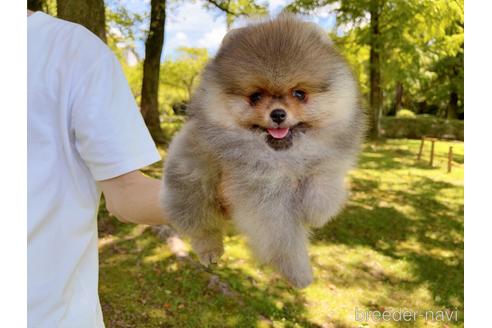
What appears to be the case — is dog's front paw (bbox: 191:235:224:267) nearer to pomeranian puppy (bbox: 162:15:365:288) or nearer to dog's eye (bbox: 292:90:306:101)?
pomeranian puppy (bbox: 162:15:365:288)

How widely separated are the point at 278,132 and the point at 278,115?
0.06m

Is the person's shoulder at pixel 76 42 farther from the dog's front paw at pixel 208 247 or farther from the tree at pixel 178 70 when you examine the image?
the tree at pixel 178 70

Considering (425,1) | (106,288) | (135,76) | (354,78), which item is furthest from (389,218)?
(135,76)

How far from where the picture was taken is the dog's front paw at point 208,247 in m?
1.58

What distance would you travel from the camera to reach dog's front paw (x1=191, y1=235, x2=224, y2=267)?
1582 millimetres

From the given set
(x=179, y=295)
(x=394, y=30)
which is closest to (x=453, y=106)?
(x=394, y=30)

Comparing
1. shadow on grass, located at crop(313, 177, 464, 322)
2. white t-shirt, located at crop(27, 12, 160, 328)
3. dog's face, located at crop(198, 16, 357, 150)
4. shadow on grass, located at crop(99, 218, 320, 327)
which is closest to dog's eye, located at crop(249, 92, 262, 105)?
dog's face, located at crop(198, 16, 357, 150)

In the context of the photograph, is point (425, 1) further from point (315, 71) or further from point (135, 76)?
point (135, 76)

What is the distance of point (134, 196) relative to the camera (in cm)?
152

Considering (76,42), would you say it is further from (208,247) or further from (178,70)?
(178,70)

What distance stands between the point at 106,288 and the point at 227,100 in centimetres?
349

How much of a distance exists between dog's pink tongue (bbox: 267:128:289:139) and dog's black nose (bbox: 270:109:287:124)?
0.04 m

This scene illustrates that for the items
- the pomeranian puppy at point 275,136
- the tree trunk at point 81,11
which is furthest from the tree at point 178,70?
the pomeranian puppy at point 275,136

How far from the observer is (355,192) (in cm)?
725
